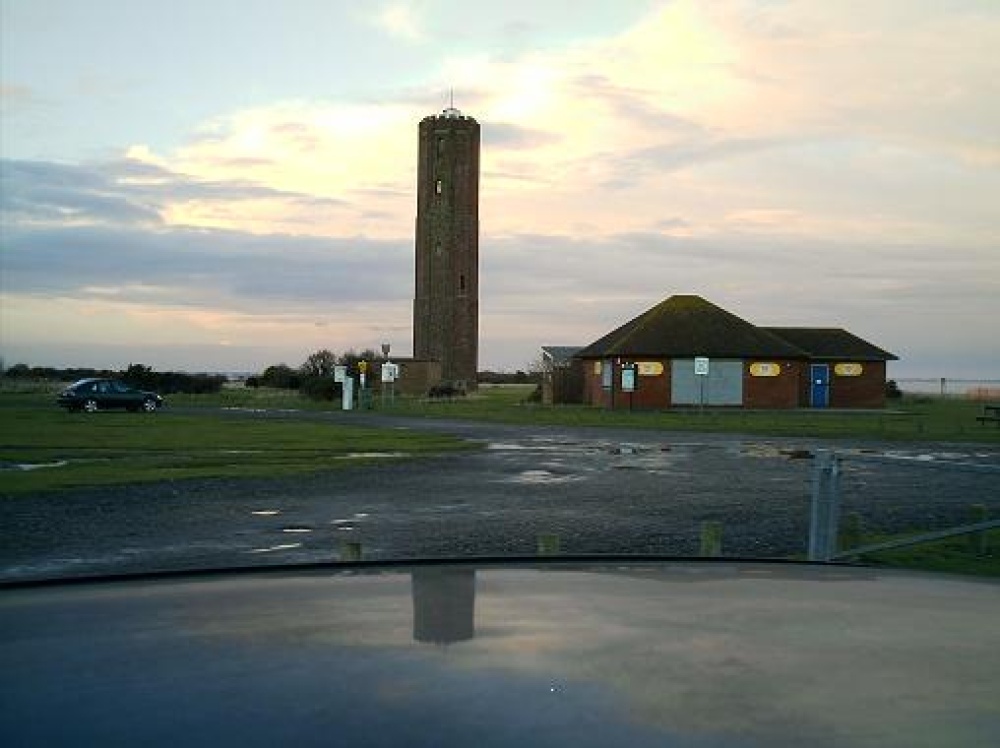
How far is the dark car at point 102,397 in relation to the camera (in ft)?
144

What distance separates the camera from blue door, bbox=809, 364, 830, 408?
56.2 metres

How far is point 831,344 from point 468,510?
1897 inches

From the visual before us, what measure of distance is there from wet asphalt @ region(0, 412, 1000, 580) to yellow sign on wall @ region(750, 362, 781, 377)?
2999cm

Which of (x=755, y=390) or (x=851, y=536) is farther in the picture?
(x=755, y=390)

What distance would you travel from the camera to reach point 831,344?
58.4 m

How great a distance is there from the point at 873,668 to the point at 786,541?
818cm

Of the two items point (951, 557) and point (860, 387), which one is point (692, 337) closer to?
point (860, 387)

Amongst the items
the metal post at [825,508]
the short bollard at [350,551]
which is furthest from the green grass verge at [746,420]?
the short bollard at [350,551]

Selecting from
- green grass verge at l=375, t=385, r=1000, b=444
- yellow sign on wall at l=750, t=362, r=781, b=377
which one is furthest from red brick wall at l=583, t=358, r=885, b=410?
green grass verge at l=375, t=385, r=1000, b=444

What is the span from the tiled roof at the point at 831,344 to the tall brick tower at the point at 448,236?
2395cm

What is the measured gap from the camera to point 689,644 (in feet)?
13.2

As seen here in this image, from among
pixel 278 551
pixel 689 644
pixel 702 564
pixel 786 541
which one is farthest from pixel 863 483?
pixel 689 644

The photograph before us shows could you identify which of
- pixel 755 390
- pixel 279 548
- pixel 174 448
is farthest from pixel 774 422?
pixel 279 548

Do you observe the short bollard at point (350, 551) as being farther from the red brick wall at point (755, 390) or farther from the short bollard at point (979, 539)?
the red brick wall at point (755, 390)
